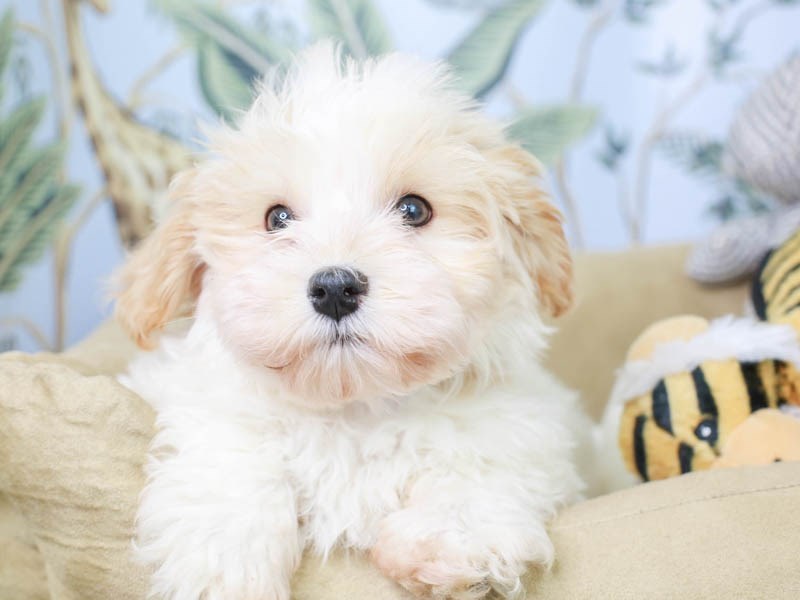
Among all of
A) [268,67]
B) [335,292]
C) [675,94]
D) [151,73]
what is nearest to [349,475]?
[335,292]

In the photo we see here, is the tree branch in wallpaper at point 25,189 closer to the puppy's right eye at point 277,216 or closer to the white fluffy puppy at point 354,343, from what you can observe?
the white fluffy puppy at point 354,343

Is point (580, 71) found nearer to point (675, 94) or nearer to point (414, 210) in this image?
point (675, 94)

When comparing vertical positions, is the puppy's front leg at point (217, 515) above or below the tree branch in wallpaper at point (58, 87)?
below

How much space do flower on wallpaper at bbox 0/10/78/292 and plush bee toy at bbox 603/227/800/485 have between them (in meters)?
2.20

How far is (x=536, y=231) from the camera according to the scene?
157cm

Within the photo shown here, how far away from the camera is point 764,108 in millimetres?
2268

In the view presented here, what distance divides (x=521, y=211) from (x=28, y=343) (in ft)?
7.46

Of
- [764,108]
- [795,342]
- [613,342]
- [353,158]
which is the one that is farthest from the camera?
[613,342]

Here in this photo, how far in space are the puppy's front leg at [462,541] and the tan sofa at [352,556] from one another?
0.18ft

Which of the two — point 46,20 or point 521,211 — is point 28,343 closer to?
point 46,20

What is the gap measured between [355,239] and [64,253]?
2.13 m

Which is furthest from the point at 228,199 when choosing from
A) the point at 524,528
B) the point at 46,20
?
the point at 46,20

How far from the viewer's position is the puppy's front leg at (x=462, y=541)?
1.20 meters

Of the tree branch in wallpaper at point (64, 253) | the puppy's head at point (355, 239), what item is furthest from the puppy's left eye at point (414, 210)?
the tree branch in wallpaper at point (64, 253)
